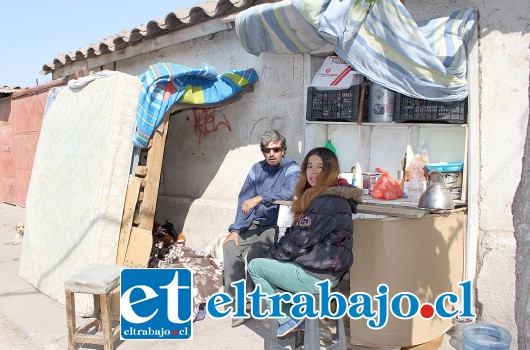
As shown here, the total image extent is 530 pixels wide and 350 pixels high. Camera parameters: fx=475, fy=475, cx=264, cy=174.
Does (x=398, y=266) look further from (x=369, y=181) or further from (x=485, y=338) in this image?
(x=369, y=181)

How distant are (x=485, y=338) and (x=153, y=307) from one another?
2.43 meters

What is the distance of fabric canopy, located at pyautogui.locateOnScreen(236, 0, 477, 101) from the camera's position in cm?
358

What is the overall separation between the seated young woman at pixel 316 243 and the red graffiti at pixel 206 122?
2904mm

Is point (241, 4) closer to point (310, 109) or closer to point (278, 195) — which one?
point (310, 109)

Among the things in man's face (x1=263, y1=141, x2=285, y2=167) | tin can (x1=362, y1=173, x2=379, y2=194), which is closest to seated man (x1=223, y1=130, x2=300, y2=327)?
man's face (x1=263, y1=141, x2=285, y2=167)

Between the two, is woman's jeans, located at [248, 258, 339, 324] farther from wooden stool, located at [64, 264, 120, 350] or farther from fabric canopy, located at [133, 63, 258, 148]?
fabric canopy, located at [133, 63, 258, 148]

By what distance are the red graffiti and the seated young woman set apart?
290 centimetres

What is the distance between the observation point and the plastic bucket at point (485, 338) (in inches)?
117

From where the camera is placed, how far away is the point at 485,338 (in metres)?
3.09

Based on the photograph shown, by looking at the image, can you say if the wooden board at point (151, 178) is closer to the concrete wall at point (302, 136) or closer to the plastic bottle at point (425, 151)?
the concrete wall at point (302, 136)

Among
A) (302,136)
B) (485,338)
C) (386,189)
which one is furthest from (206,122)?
(485,338)

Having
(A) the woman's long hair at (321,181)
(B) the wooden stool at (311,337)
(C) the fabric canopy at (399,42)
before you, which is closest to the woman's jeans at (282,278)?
(B) the wooden stool at (311,337)

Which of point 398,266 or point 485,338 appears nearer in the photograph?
point 485,338

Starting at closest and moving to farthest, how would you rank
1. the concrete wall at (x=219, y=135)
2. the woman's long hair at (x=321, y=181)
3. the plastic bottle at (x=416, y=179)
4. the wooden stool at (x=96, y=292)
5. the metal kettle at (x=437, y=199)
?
the woman's long hair at (x=321, y=181), the wooden stool at (x=96, y=292), the metal kettle at (x=437, y=199), the plastic bottle at (x=416, y=179), the concrete wall at (x=219, y=135)
